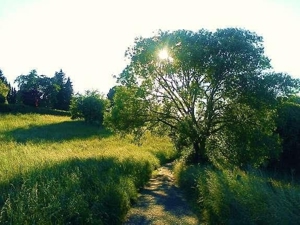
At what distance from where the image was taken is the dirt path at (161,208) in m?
10.5

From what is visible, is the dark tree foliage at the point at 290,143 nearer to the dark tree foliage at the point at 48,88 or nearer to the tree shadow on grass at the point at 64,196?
the tree shadow on grass at the point at 64,196

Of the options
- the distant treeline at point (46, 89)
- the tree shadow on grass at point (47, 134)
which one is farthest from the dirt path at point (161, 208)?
the distant treeline at point (46, 89)

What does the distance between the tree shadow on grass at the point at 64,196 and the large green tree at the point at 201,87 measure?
795 cm

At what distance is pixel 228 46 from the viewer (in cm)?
1827

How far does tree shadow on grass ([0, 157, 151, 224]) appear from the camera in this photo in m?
7.32

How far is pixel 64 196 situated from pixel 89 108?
116 feet

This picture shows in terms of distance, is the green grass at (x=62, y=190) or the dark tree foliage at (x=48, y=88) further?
the dark tree foliage at (x=48, y=88)

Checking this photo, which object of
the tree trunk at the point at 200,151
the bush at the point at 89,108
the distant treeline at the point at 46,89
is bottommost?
the tree trunk at the point at 200,151

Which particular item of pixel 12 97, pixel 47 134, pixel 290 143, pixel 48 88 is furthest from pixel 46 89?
pixel 290 143

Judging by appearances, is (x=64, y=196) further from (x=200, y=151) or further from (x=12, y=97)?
(x=12, y=97)

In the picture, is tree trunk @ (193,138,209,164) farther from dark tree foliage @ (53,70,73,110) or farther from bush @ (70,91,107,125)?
dark tree foliage @ (53,70,73,110)

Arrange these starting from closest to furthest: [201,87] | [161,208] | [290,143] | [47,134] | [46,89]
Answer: [161,208], [201,87], [290,143], [47,134], [46,89]

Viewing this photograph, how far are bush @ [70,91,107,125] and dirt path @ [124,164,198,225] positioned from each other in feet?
90.4

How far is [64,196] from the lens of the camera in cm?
883
